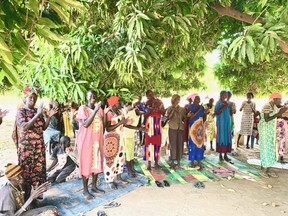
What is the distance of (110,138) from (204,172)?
2244 millimetres

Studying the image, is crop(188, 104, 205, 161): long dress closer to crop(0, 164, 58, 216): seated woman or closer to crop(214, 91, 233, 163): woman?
crop(214, 91, 233, 163): woman

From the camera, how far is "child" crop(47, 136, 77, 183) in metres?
4.55

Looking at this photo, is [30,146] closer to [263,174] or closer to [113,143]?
[113,143]

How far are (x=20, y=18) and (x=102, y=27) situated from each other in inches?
124

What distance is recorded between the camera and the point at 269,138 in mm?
5254

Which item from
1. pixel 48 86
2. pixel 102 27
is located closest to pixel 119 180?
pixel 48 86

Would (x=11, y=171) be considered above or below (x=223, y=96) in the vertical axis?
below

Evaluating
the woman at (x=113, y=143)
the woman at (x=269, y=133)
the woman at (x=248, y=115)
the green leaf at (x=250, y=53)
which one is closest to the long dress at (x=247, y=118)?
the woman at (x=248, y=115)

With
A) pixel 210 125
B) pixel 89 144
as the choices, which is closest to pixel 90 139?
pixel 89 144

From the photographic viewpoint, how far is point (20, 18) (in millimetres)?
890

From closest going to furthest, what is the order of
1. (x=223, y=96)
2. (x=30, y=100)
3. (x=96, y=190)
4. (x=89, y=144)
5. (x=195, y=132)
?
(x=30, y=100) < (x=89, y=144) < (x=96, y=190) < (x=195, y=132) < (x=223, y=96)

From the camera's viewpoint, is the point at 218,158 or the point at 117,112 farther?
the point at 218,158

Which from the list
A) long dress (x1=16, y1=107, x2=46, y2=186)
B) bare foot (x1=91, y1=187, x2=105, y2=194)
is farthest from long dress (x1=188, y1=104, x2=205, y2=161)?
long dress (x1=16, y1=107, x2=46, y2=186)

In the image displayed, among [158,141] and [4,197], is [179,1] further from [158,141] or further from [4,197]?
[158,141]
